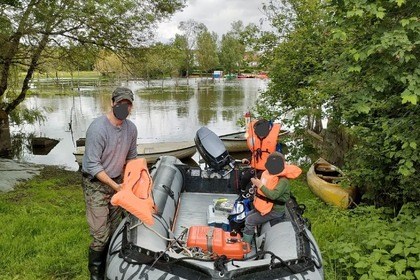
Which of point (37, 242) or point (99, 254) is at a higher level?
point (99, 254)

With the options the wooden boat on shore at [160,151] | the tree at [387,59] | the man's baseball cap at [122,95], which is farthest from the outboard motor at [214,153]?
the wooden boat on shore at [160,151]

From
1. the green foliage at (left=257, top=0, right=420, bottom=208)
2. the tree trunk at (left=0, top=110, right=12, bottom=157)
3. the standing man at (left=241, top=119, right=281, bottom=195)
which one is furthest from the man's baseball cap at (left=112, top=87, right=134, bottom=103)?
the tree trunk at (left=0, top=110, right=12, bottom=157)

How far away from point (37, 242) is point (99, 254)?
1.24 metres

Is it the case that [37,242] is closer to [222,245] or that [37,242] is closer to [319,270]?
[222,245]

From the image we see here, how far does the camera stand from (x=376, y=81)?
2.86 metres

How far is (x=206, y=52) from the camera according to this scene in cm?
5469

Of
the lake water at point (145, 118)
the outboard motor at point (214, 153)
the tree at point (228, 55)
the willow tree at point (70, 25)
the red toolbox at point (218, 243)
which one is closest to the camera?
the red toolbox at point (218, 243)

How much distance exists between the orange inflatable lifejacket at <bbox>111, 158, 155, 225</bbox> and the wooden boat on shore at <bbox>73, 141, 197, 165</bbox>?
Answer: 7.05m

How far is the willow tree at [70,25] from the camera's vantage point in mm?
7492

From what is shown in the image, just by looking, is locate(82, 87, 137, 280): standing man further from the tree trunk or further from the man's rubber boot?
the tree trunk

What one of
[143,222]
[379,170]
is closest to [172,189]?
[143,222]

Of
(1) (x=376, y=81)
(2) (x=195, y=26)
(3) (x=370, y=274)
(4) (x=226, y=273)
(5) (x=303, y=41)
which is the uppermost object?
(2) (x=195, y=26)

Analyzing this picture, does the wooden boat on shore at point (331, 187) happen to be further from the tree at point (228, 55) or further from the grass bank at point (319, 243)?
the tree at point (228, 55)

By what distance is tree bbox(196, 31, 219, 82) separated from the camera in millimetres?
54469
